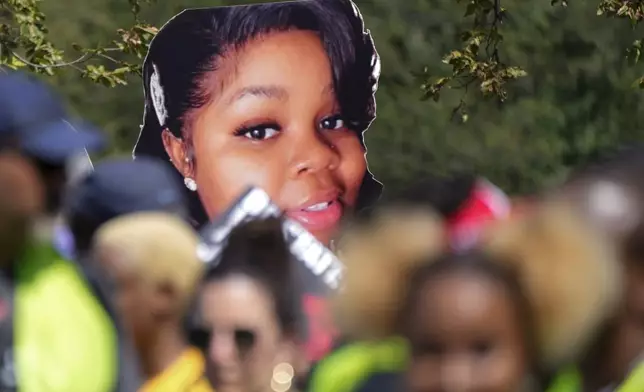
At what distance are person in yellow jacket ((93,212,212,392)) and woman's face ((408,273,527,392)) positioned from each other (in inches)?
21.6

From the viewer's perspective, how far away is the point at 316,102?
3.19m

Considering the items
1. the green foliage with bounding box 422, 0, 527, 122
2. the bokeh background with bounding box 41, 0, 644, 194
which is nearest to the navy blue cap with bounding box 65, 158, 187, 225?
the green foliage with bounding box 422, 0, 527, 122

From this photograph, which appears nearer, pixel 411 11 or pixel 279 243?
pixel 279 243

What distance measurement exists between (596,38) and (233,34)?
2145 mm

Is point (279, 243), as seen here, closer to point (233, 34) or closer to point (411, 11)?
point (233, 34)

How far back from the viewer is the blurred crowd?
1.11 m

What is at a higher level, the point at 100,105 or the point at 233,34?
the point at 233,34

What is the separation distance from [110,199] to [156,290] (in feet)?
0.74

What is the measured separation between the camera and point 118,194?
1.71m

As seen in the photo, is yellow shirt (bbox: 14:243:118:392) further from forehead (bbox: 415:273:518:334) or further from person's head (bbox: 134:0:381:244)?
person's head (bbox: 134:0:381:244)

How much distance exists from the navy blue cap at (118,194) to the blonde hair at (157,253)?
3.7 inches

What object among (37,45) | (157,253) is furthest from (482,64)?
(157,253)

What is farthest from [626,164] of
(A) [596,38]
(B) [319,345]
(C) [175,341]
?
(A) [596,38]

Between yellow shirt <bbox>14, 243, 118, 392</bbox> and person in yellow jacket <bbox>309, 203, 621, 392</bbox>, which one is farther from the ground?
person in yellow jacket <bbox>309, 203, 621, 392</bbox>
